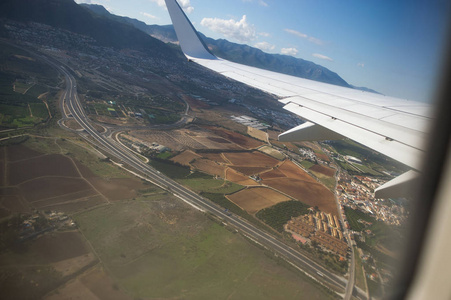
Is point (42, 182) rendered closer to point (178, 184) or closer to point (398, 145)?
point (178, 184)

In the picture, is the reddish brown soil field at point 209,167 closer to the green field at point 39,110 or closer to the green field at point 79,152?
the green field at point 79,152

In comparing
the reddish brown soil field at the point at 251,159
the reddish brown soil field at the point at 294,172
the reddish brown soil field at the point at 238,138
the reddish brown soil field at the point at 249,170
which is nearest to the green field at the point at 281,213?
the reddish brown soil field at the point at 249,170

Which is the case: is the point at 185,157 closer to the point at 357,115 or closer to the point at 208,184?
the point at 208,184

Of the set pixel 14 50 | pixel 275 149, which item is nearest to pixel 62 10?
pixel 14 50

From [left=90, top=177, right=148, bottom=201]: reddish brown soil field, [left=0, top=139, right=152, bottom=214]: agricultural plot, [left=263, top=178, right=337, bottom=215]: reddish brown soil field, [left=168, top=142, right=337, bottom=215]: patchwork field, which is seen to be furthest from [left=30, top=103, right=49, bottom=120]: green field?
[left=263, top=178, right=337, bottom=215]: reddish brown soil field

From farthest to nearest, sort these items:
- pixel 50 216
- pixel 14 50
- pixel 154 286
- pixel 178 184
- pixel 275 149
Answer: pixel 14 50, pixel 275 149, pixel 178 184, pixel 50 216, pixel 154 286

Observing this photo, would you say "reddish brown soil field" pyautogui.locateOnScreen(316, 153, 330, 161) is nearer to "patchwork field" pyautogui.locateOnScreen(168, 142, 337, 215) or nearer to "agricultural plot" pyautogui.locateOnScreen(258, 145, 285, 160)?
"patchwork field" pyautogui.locateOnScreen(168, 142, 337, 215)
